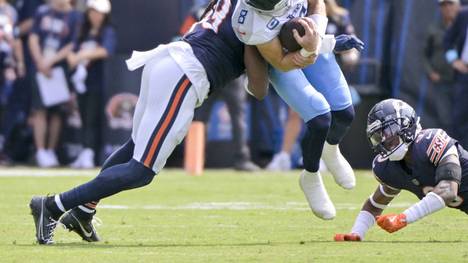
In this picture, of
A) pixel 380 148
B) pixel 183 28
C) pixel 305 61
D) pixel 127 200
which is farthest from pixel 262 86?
pixel 183 28

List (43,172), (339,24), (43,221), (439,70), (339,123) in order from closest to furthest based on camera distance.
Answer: (43,221) < (339,123) < (339,24) < (43,172) < (439,70)

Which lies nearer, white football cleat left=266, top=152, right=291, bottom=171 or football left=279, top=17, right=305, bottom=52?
football left=279, top=17, right=305, bottom=52

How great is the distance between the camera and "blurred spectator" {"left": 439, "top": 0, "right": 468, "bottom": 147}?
13211 mm

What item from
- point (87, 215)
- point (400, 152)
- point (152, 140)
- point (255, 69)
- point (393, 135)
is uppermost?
point (255, 69)

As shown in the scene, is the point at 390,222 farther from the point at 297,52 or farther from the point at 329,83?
the point at 329,83

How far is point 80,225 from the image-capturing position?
22.3 feet

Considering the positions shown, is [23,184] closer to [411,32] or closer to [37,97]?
[37,97]

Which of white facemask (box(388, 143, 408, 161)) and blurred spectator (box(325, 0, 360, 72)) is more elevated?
white facemask (box(388, 143, 408, 161))

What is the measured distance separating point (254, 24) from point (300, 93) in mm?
597

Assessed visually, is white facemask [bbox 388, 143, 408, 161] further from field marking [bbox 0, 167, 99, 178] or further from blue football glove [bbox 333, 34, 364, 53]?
field marking [bbox 0, 167, 99, 178]

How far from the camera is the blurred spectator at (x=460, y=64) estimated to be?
13.2 meters

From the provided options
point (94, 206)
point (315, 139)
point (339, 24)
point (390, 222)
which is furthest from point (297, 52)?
point (339, 24)

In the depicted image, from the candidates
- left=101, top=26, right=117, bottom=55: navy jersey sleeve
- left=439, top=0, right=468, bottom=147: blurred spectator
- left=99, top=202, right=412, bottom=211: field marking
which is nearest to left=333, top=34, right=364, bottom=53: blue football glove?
left=99, top=202, right=412, bottom=211: field marking

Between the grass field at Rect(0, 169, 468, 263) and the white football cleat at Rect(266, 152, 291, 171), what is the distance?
209cm
